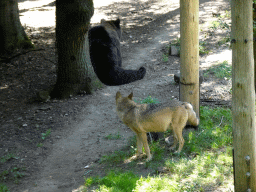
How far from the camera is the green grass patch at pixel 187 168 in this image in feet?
14.0

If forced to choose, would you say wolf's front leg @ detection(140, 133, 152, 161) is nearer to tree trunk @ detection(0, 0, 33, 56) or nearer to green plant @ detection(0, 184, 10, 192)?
green plant @ detection(0, 184, 10, 192)

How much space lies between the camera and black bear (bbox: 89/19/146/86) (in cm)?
968

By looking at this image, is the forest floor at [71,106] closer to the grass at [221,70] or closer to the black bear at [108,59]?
the grass at [221,70]

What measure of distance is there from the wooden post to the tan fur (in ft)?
2.65

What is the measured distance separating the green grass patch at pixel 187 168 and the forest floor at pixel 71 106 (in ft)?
1.21

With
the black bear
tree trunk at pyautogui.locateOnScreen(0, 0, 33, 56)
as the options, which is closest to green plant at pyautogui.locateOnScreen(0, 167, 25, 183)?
the black bear

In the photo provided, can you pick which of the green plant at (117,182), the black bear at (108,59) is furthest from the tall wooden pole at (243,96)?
the black bear at (108,59)

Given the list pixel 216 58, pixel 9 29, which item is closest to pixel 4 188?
pixel 216 58

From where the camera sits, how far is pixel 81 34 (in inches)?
346

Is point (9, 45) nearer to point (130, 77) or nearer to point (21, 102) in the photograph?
point (21, 102)

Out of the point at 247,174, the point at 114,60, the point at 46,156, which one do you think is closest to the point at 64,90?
the point at 114,60

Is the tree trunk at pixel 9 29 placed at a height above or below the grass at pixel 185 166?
above

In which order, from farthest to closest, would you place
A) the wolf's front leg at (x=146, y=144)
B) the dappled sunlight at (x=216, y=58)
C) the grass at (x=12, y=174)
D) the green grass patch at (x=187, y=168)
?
the dappled sunlight at (x=216, y=58) → the grass at (x=12, y=174) → the wolf's front leg at (x=146, y=144) → the green grass patch at (x=187, y=168)

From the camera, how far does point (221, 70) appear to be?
9258 millimetres
